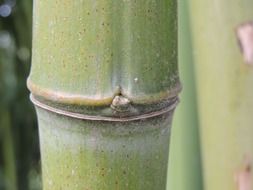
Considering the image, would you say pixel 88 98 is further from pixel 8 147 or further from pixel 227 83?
pixel 8 147

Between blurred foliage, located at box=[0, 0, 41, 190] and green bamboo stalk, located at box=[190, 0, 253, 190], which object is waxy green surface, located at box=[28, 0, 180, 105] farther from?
blurred foliage, located at box=[0, 0, 41, 190]

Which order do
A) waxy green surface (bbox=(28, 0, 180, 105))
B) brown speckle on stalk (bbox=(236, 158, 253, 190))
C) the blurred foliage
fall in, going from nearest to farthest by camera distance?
waxy green surface (bbox=(28, 0, 180, 105)), brown speckle on stalk (bbox=(236, 158, 253, 190)), the blurred foliage

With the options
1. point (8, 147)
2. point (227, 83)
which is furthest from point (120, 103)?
point (8, 147)

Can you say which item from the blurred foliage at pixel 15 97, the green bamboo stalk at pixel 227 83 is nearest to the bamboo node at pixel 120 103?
the green bamboo stalk at pixel 227 83

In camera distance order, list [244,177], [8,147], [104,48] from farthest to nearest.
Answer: [8,147], [244,177], [104,48]

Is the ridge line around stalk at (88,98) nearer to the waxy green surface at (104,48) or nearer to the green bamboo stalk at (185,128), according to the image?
the waxy green surface at (104,48)

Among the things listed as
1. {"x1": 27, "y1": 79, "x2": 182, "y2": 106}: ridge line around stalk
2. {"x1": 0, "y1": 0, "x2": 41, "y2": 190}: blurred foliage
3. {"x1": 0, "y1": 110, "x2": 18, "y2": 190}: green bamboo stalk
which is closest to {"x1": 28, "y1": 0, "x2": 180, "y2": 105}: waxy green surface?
{"x1": 27, "y1": 79, "x2": 182, "y2": 106}: ridge line around stalk
